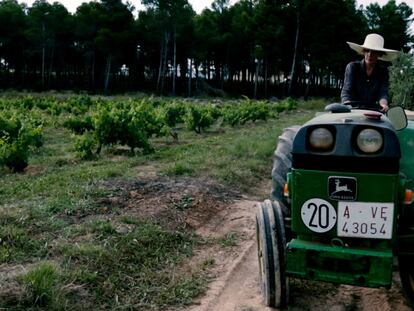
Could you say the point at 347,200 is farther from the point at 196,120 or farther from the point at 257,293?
the point at 196,120

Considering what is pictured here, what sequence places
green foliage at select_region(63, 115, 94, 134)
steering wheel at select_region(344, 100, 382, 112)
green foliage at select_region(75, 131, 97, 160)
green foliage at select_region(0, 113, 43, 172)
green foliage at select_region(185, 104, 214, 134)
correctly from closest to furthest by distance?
steering wheel at select_region(344, 100, 382, 112) → green foliage at select_region(0, 113, 43, 172) → green foliage at select_region(75, 131, 97, 160) → green foliage at select_region(63, 115, 94, 134) → green foliage at select_region(185, 104, 214, 134)

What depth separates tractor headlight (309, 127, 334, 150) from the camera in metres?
3.22

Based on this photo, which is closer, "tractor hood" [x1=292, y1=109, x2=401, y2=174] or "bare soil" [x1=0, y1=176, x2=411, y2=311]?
"tractor hood" [x1=292, y1=109, x2=401, y2=174]

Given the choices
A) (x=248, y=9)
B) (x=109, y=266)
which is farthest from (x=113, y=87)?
(x=109, y=266)

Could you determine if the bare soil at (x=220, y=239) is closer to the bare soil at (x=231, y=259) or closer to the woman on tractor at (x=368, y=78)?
the bare soil at (x=231, y=259)

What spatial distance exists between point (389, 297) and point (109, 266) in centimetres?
224

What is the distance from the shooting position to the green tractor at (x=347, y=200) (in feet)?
10.3

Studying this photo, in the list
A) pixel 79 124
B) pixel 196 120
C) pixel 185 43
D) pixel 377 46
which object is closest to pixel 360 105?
pixel 377 46

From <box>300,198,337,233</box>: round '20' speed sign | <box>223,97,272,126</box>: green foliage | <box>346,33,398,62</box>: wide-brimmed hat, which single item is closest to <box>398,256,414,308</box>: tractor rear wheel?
<box>300,198,337,233</box>: round '20' speed sign

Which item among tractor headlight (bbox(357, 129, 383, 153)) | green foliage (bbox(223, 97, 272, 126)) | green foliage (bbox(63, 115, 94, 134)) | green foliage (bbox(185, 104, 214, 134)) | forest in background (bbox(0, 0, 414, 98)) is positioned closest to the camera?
tractor headlight (bbox(357, 129, 383, 153))

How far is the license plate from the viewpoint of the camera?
318 centimetres

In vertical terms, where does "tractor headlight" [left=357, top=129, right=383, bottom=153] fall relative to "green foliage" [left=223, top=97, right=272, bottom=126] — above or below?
above

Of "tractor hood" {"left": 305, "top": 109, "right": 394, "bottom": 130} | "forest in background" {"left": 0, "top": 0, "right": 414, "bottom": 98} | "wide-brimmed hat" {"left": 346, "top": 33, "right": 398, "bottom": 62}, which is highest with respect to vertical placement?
"forest in background" {"left": 0, "top": 0, "right": 414, "bottom": 98}

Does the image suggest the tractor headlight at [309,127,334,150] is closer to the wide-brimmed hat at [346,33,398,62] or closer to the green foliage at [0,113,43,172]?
the wide-brimmed hat at [346,33,398,62]
